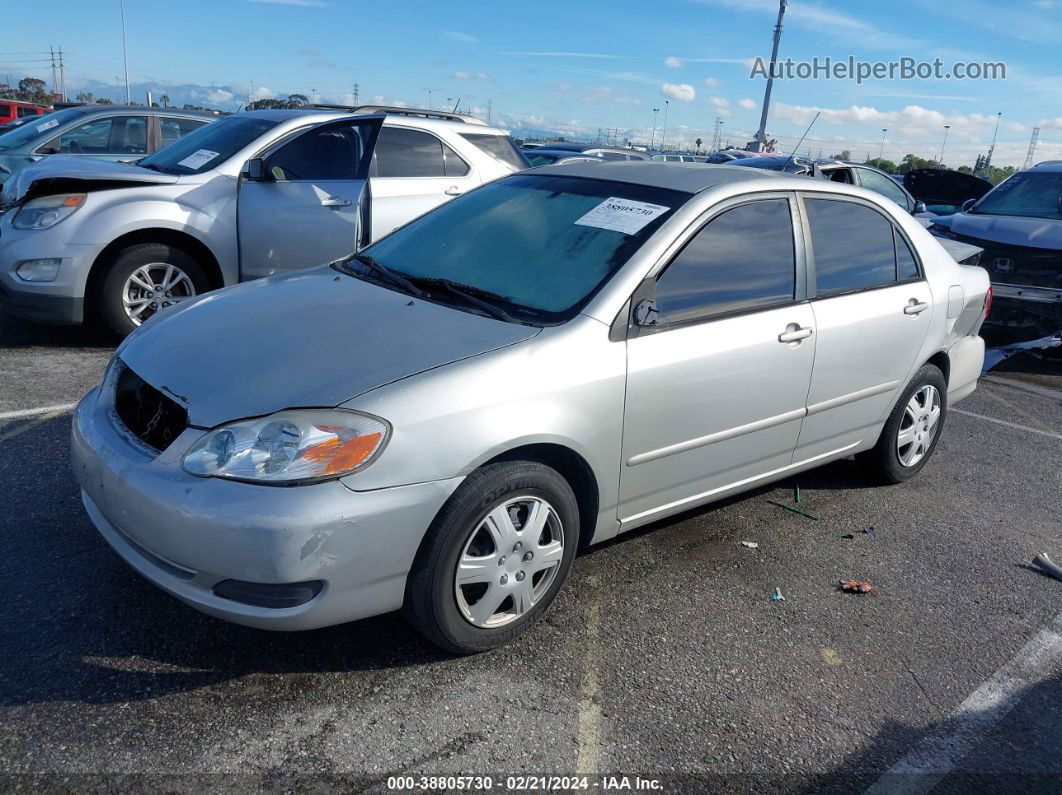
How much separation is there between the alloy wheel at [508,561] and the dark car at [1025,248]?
692 cm

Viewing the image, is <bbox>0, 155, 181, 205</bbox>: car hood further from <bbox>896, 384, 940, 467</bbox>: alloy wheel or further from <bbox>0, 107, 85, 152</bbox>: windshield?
<bbox>896, 384, 940, 467</bbox>: alloy wheel

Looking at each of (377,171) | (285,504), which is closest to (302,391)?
(285,504)

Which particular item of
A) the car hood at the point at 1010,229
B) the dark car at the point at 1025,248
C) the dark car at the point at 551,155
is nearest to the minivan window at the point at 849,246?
the dark car at the point at 1025,248

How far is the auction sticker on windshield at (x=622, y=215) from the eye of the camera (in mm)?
3383

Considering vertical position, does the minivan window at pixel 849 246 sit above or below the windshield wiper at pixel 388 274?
above

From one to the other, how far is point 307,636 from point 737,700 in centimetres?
148

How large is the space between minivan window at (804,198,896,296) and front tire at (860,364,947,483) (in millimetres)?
674

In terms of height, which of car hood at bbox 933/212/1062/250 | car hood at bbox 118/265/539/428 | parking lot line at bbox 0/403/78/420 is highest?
car hood at bbox 933/212/1062/250

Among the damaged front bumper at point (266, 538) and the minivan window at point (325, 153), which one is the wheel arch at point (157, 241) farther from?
the damaged front bumper at point (266, 538)

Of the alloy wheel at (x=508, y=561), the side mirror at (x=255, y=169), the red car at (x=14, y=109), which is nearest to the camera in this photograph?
the alloy wheel at (x=508, y=561)

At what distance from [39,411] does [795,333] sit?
4066 millimetres

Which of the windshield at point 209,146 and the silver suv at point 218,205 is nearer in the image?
the silver suv at point 218,205

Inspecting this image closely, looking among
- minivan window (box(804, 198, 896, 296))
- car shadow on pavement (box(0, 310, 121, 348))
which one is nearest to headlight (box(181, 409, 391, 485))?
minivan window (box(804, 198, 896, 296))

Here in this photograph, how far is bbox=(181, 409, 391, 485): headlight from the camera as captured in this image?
246 centimetres
